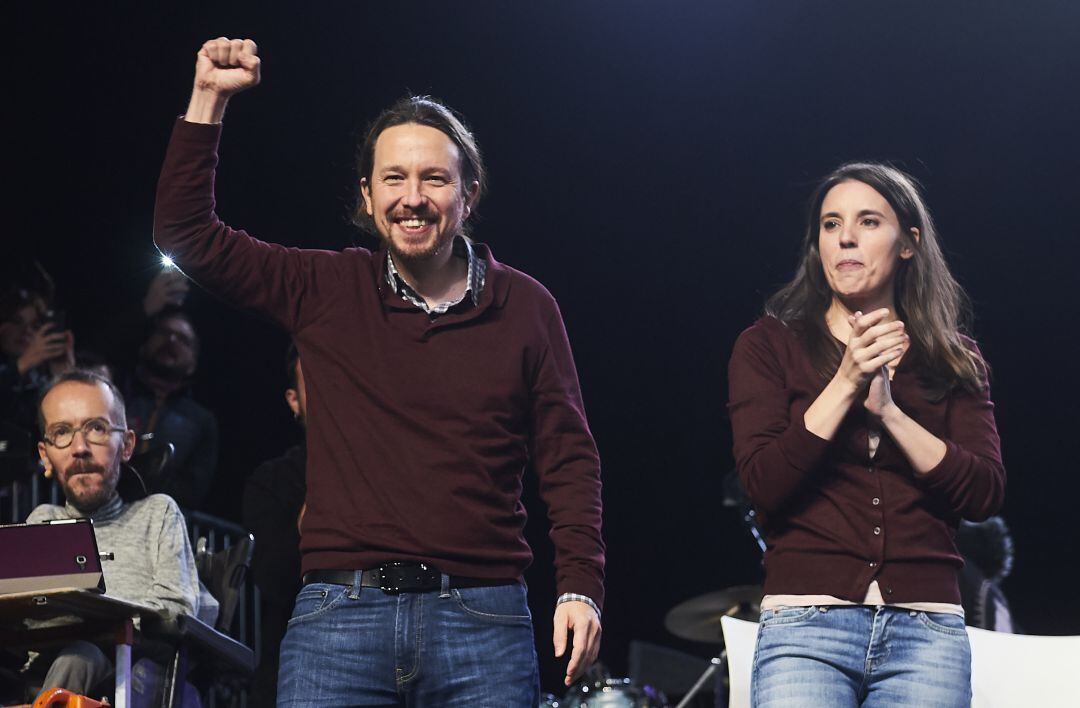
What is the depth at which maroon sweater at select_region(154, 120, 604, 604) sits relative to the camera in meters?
2.13

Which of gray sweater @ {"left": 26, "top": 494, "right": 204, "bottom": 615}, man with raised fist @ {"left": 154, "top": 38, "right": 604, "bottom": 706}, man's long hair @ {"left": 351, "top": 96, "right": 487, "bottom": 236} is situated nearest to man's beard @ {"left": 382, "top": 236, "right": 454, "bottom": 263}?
man with raised fist @ {"left": 154, "top": 38, "right": 604, "bottom": 706}

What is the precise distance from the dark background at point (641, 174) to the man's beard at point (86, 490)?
11.6 feet

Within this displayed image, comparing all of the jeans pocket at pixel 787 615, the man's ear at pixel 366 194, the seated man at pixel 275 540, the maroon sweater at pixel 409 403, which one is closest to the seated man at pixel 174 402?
the seated man at pixel 275 540

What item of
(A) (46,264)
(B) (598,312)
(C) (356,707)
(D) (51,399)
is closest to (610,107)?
(B) (598,312)

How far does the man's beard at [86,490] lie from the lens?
3594 millimetres

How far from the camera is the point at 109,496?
3.64 metres

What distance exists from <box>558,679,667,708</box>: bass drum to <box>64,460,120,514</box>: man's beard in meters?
2.63

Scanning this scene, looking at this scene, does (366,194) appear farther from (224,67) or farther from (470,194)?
(224,67)

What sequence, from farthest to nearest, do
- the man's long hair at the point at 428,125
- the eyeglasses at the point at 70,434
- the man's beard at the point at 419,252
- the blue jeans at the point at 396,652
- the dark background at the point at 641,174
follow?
the dark background at the point at 641,174
the eyeglasses at the point at 70,434
the man's long hair at the point at 428,125
the man's beard at the point at 419,252
the blue jeans at the point at 396,652

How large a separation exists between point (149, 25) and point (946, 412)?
5915 millimetres

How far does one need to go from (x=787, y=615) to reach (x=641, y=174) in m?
5.52

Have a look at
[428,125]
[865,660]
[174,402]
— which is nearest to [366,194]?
[428,125]

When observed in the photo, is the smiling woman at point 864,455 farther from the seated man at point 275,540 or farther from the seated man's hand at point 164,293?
the seated man's hand at point 164,293

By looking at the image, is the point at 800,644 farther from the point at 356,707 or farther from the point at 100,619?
the point at 100,619
